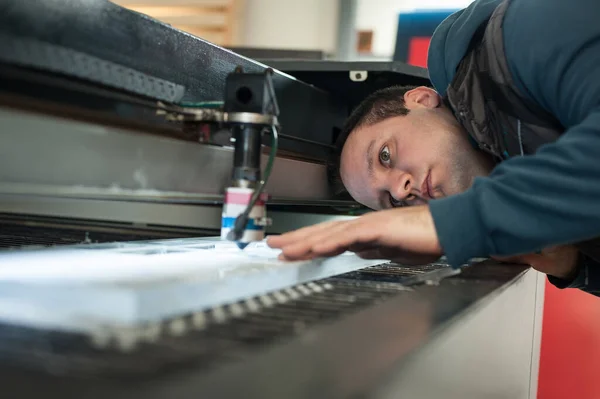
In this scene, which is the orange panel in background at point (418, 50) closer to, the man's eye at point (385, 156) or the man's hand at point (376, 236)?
the man's eye at point (385, 156)

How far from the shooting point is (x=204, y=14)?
12.0ft

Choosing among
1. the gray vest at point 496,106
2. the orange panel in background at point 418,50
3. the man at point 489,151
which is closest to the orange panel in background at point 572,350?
the man at point 489,151

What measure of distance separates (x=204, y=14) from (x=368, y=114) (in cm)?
236

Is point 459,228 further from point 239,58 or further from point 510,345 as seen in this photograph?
point 239,58

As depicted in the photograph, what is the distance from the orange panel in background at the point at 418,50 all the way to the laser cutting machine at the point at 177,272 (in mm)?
1628

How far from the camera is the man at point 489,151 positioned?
3.23 feet

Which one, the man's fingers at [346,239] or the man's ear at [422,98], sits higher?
the man's ear at [422,98]

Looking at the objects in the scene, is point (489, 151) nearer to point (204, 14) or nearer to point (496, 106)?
point (496, 106)

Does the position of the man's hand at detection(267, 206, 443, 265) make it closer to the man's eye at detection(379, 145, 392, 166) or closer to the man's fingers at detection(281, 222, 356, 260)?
the man's fingers at detection(281, 222, 356, 260)

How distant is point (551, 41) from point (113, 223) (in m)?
0.98

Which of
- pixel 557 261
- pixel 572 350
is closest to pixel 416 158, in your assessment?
pixel 557 261

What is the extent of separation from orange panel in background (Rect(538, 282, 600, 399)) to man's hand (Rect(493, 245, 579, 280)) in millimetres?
822

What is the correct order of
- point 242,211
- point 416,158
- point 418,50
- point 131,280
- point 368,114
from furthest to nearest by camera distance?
1. point 418,50
2. point 368,114
3. point 416,158
4. point 242,211
5. point 131,280

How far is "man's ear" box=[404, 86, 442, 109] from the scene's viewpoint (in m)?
1.53
